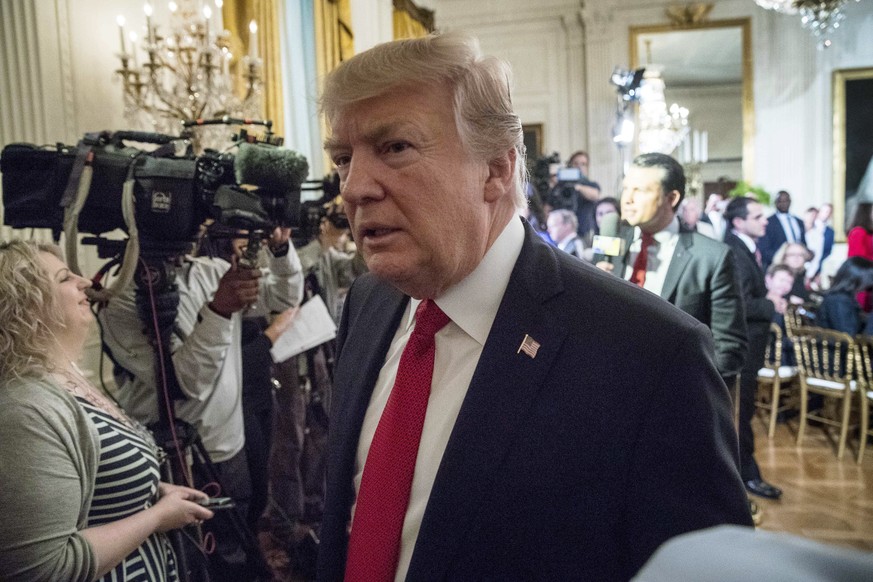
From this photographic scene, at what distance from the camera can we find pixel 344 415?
1.27m

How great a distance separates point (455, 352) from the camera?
1127 millimetres

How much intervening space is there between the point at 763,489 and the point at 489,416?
366 centimetres

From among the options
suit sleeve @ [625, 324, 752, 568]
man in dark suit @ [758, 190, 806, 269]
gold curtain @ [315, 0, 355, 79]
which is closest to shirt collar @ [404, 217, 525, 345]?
suit sleeve @ [625, 324, 752, 568]

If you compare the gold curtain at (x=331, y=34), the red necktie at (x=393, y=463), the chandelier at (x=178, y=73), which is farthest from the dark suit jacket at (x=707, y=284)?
the gold curtain at (x=331, y=34)

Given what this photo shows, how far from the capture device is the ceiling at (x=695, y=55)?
927 cm

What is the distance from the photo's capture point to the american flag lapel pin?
1.02 metres

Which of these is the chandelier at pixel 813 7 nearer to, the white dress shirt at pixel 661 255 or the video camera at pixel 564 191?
the video camera at pixel 564 191

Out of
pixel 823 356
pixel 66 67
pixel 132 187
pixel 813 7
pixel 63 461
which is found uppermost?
pixel 813 7

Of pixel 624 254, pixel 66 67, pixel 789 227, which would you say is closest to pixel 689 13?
pixel 789 227

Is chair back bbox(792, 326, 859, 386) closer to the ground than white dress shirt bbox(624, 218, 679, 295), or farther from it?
closer to the ground

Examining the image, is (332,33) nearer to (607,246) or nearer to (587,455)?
(607,246)

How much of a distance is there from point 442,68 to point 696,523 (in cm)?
70

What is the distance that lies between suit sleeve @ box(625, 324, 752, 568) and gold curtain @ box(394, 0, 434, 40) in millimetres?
6459

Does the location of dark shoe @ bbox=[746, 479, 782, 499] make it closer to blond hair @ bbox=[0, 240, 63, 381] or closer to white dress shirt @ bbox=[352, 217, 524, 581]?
white dress shirt @ bbox=[352, 217, 524, 581]
